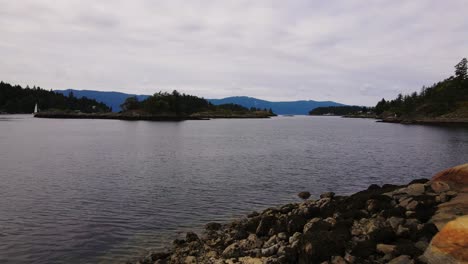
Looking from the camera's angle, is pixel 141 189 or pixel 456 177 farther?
pixel 141 189

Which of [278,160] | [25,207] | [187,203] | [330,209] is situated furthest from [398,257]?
[278,160]

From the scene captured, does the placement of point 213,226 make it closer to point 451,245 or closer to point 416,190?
point 416,190

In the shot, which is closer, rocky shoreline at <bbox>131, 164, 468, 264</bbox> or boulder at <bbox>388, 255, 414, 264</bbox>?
boulder at <bbox>388, 255, 414, 264</bbox>

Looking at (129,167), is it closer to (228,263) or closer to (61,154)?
Answer: (61,154)

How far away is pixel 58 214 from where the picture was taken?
27734 millimetres

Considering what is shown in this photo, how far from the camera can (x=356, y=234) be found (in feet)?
59.5

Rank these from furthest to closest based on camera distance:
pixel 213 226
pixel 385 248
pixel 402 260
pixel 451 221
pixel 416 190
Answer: pixel 213 226 < pixel 416 190 < pixel 385 248 < pixel 402 260 < pixel 451 221

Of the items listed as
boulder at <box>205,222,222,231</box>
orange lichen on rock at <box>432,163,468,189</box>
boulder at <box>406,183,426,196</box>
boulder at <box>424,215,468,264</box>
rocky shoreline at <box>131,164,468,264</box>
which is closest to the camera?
boulder at <box>424,215,468,264</box>

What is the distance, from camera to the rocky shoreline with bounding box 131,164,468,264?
48.9 ft

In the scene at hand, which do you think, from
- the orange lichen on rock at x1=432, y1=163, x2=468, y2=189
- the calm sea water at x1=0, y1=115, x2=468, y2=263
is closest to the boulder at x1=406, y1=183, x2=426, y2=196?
the orange lichen on rock at x1=432, y1=163, x2=468, y2=189

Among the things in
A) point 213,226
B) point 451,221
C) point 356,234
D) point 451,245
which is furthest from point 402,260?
point 213,226

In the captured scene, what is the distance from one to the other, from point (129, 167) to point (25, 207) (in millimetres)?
23299

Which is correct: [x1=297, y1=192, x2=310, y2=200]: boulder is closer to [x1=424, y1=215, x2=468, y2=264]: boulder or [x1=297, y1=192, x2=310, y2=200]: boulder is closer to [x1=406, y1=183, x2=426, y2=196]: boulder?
[x1=406, y1=183, x2=426, y2=196]: boulder

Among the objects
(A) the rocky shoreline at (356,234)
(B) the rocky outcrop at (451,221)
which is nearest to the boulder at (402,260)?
(A) the rocky shoreline at (356,234)
